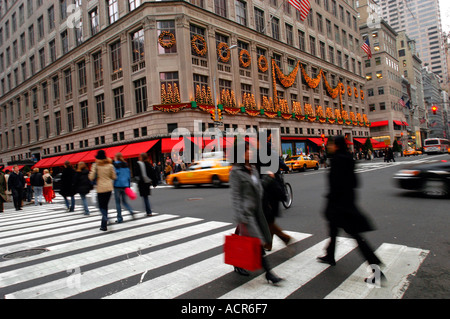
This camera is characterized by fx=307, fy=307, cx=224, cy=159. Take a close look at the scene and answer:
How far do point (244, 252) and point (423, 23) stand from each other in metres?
213

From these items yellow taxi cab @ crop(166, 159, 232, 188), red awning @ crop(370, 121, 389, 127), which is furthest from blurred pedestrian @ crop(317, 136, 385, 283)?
red awning @ crop(370, 121, 389, 127)

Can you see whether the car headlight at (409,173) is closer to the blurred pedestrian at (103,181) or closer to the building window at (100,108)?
the blurred pedestrian at (103,181)

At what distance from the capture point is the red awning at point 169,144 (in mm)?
26844

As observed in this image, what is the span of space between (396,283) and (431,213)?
15.1 feet

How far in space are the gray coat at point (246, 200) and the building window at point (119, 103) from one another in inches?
1194

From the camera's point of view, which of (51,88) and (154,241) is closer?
(154,241)

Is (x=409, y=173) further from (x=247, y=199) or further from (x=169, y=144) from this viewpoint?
(x=169, y=144)

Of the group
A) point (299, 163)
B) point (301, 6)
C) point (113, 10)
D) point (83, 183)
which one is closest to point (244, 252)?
point (83, 183)

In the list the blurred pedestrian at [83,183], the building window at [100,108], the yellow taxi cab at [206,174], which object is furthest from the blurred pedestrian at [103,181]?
the building window at [100,108]

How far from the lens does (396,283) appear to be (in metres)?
3.55

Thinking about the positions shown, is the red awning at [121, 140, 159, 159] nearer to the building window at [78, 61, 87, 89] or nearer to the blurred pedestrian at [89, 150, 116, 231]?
the building window at [78, 61, 87, 89]

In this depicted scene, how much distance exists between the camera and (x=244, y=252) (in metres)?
3.61

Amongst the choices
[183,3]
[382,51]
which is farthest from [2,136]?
[382,51]
